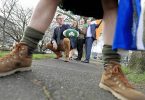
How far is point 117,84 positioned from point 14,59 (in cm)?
90

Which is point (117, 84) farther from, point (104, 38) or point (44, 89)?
point (44, 89)

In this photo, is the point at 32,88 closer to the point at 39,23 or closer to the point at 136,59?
the point at 39,23

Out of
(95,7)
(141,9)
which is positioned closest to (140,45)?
(141,9)

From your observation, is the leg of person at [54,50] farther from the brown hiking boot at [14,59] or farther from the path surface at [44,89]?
the brown hiking boot at [14,59]

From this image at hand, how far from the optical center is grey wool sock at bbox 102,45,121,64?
304 centimetres

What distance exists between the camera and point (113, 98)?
2.86 meters

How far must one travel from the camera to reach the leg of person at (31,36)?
3.12 m

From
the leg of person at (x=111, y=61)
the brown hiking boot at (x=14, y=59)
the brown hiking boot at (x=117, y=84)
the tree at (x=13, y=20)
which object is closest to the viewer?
the brown hiking boot at (x=117, y=84)

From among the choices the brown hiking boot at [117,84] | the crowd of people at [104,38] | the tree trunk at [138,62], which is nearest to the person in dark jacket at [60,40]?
the tree trunk at [138,62]

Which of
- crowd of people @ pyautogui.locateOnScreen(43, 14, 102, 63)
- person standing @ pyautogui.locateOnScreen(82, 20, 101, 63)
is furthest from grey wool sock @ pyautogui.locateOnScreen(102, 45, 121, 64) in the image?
person standing @ pyautogui.locateOnScreen(82, 20, 101, 63)

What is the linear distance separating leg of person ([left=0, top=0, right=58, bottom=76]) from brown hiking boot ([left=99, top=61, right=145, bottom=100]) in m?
0.61

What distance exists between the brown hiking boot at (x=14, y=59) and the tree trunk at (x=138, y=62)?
16.5ft

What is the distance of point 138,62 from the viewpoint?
8.27 metres

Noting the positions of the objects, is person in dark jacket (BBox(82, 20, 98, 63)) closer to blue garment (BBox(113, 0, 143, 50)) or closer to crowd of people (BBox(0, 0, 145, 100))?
crowd of people (BBox(0, 0, 145, 100))
